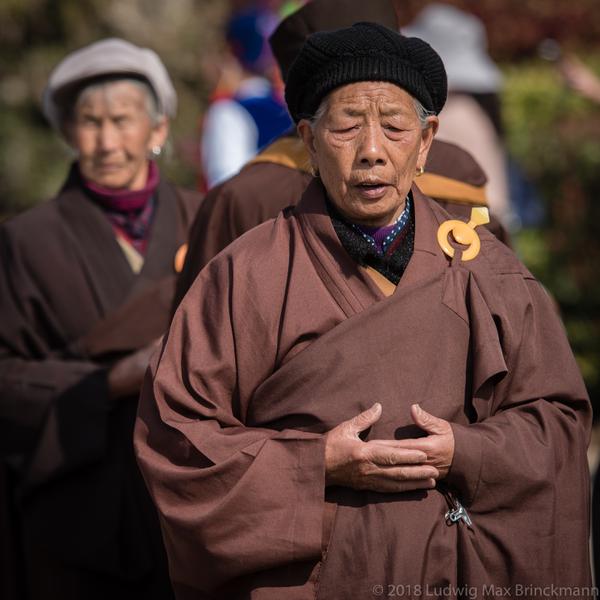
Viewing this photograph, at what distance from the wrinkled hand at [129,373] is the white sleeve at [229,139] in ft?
9.44

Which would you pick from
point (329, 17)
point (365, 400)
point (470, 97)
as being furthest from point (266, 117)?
point (365, 400)

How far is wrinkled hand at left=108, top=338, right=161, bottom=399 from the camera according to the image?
4641 millimetres

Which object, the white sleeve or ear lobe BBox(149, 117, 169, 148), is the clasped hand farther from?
the white sleeve

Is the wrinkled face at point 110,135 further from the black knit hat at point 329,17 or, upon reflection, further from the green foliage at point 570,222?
the green foliage at point 570,222

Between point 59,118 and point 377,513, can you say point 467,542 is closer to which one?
A: point 377,513

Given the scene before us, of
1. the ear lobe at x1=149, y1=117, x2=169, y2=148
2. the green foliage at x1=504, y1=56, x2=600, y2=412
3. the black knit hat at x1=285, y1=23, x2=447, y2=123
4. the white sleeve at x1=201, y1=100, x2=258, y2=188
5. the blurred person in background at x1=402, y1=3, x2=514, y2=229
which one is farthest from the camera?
the green foliage at x1=504, y1=56, x2=600, y2=412

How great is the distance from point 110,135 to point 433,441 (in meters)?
2.41

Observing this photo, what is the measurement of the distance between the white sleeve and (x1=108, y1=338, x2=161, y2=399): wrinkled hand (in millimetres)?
2879

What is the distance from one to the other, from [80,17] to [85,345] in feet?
21.0

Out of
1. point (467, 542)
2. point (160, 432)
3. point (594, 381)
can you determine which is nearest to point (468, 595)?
point (467, 542)

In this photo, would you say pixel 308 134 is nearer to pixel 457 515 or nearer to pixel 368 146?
pixel 368 146

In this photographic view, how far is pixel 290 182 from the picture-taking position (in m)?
4.11

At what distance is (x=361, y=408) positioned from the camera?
3154 mm

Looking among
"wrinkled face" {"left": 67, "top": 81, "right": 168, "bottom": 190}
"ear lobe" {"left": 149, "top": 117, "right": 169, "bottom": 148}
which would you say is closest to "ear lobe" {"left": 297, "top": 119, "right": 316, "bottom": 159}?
"wrinkled face" {"left": 67, "top": 81, "right": 168, "bottom": 190}
